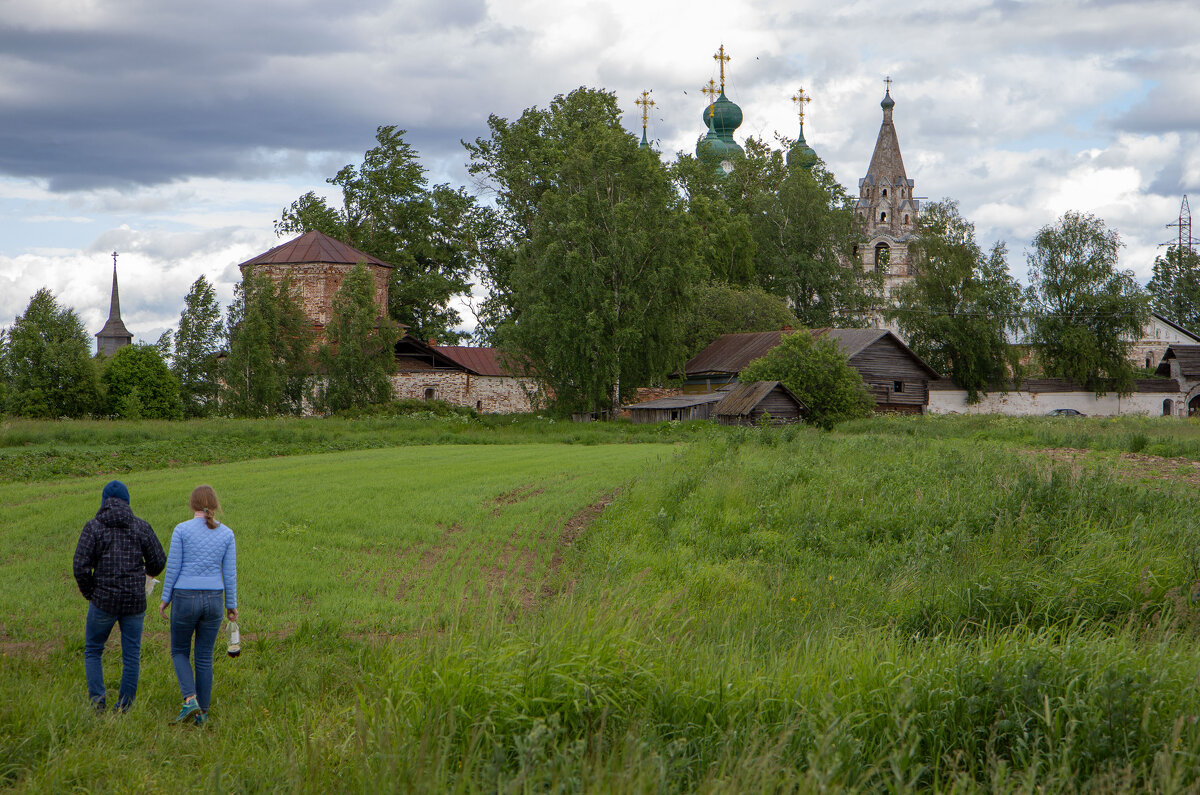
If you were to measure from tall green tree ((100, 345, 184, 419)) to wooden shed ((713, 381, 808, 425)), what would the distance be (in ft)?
85.3

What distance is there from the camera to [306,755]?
5.59 meters

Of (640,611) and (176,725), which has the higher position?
(640,611)

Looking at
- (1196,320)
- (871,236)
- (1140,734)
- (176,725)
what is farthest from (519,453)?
(1196,320)

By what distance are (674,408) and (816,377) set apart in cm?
801

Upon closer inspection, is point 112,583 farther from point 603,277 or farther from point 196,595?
point 603,277

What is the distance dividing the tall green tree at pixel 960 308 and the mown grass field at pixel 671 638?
3642 cm

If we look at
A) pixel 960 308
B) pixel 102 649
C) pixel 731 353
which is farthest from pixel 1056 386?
pixel 102 649

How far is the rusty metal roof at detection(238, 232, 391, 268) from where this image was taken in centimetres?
5231

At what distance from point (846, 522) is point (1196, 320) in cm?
7687

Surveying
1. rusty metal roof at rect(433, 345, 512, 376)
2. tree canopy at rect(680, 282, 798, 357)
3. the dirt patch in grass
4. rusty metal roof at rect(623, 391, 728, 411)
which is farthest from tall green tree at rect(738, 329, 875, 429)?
rusty metal roof at rect(433, 345, 512, 376)

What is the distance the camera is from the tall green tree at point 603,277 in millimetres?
41875

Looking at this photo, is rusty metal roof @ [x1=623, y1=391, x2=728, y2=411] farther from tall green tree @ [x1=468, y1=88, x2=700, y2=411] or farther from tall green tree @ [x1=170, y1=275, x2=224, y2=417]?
tall green tree @ [x1=170, y1=275, x2=224, y2=417]

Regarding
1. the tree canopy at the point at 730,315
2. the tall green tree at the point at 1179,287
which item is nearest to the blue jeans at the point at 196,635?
the tree canopy at the point at 730,315

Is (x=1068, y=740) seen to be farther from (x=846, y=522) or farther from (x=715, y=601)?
(x=846, y=522)
